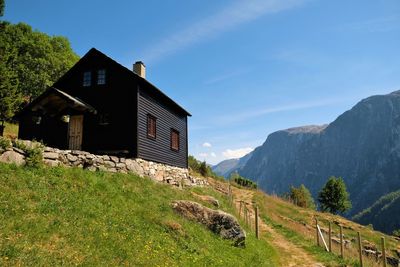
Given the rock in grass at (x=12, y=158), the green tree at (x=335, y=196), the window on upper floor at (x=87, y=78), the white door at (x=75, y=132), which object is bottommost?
the green tree at (x=335, y=196)

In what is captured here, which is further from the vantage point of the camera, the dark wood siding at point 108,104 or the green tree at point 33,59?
the green tree at point 33,59

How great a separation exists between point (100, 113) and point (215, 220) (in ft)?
41.6

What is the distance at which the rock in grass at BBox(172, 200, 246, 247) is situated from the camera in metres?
16.2

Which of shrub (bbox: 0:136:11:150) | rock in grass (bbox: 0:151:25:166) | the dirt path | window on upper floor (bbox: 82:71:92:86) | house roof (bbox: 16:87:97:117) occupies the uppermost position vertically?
window on upper floor (bbox: 82:71:92:86)

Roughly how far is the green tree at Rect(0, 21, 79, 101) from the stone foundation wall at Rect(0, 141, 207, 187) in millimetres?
28086

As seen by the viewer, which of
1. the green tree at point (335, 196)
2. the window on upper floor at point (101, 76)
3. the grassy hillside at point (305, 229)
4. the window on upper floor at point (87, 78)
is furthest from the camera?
the green tree at point (335, 196)

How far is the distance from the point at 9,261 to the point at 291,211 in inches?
1520

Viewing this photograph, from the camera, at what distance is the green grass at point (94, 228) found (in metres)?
9.48

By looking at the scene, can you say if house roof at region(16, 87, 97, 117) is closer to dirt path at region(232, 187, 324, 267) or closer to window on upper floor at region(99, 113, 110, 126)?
window on upper floor at region(99, 113, 110, 126)

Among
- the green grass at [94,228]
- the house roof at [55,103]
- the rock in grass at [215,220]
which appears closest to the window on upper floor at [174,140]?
the house roof at [55,103]

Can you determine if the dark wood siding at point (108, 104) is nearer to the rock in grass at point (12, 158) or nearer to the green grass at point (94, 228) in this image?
the green grass at point (94, 228)

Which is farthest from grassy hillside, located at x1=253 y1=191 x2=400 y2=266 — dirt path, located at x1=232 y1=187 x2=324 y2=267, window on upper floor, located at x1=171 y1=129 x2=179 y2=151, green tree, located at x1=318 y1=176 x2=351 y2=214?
green tree, located at x1=318 y1=176 x2=351 y2=214

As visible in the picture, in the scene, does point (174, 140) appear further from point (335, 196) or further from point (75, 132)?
point (335, 196)

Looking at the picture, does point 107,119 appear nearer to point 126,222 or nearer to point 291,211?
point 126,222
